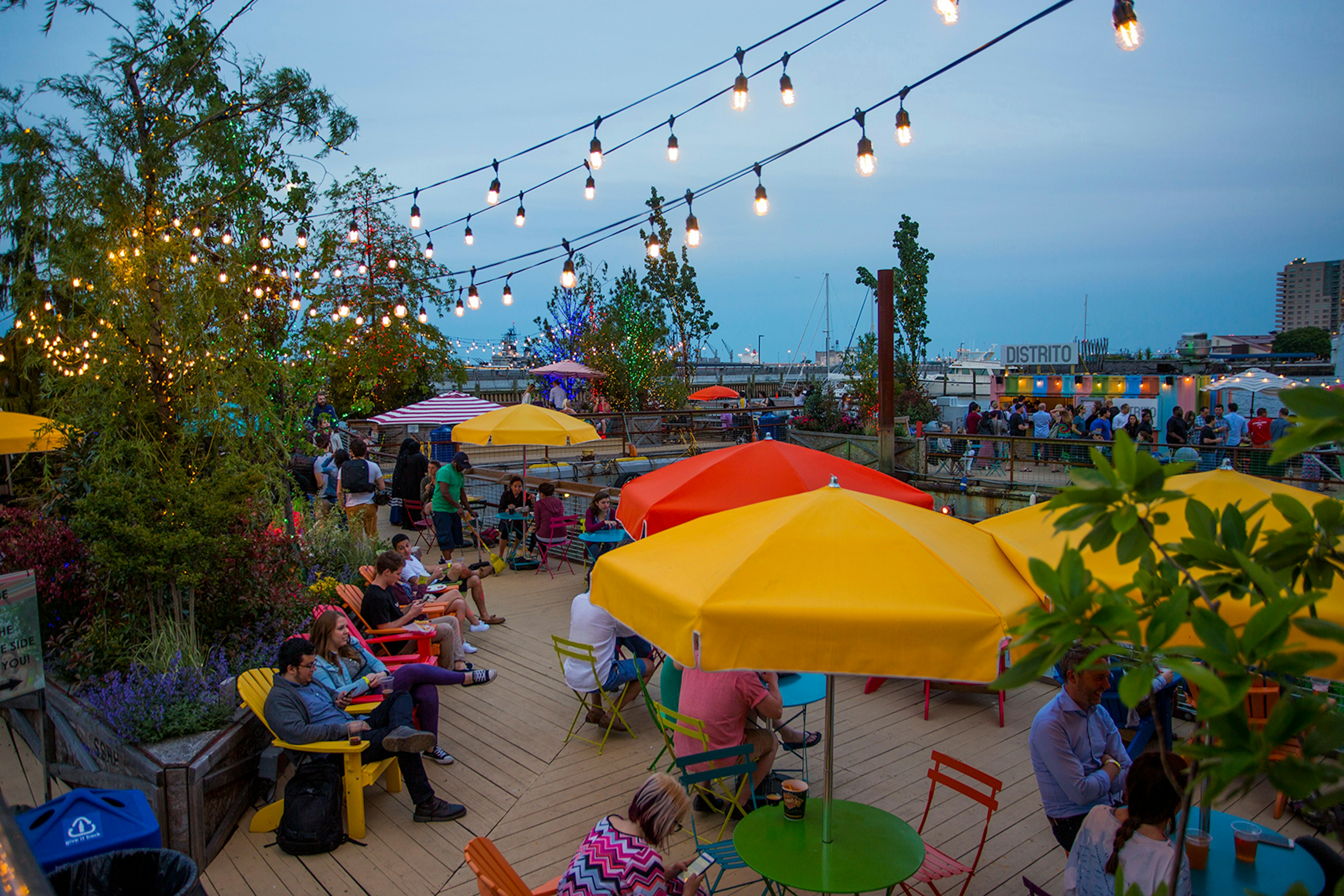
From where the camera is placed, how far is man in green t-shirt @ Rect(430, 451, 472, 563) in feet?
34.4

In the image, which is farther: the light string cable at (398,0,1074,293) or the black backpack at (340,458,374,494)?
the black backpack at (340,458,374,494)

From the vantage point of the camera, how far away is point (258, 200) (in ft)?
26.0

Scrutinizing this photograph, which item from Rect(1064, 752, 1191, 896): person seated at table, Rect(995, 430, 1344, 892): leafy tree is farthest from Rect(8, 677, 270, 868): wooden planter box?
Rect(995, 430, 1344, 892): leafy tree

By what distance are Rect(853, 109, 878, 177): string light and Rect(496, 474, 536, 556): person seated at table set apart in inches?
247

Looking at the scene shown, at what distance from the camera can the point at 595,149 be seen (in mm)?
8664

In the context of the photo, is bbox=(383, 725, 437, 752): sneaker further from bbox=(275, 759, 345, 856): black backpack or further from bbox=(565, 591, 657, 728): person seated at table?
bbox=(565, 591, 657, 728): person seated at table

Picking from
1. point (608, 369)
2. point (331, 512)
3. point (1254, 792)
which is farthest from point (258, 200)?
point (608, 369)

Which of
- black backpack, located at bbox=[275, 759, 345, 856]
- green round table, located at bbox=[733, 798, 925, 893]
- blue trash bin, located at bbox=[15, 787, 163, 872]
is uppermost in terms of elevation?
blue trash bin, located at bbox=[15, 787, 163, 872]

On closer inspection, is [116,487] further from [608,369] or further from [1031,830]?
[608,369]

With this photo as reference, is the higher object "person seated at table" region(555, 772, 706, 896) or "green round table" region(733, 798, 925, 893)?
"person seated at table" region(555, 772, 706, 896)

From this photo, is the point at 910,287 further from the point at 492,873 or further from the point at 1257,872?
the point at 492,873

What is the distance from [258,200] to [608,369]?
2015 centimetres

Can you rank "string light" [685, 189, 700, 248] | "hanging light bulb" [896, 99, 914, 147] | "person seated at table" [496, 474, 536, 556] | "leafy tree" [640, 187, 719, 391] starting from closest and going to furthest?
1. "hanging light bulb" [896, 99, 914, 147]
2. "string light" [685, 189, 700, 248]
3. "person seated at table" [496, 474, 536, 556]
4. "leafy tree" [640, 187, 719, 391]

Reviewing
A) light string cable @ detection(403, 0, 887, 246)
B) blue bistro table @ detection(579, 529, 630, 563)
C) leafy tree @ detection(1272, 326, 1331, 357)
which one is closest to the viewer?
light string cable @ detection(403, 0, 887, 246)
